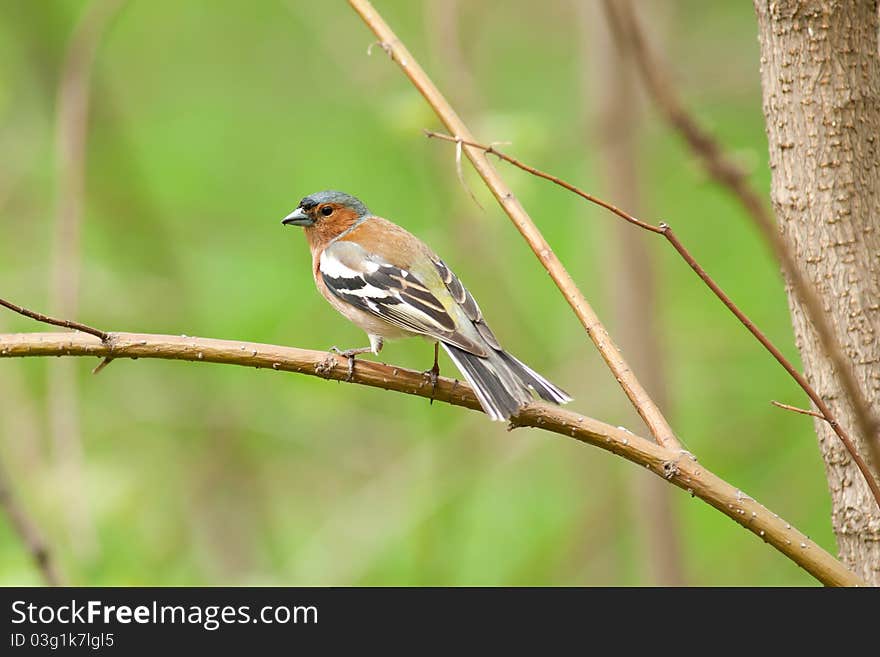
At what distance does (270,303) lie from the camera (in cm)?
819

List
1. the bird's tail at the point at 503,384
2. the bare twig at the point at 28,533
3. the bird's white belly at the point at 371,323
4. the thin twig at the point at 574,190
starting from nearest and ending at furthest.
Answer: the thin twig at the point at 574,190 → the bird's tail at the point at 503,384 → the bare twig at the point at 28,533 → the bird's white belly at the point at 371,323

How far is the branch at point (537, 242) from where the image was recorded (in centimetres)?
276

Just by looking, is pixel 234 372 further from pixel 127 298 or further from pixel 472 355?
pixel 472 355

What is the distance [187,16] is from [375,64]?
4360 mm

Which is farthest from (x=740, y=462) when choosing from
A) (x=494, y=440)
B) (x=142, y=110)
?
(x=142, y=110)

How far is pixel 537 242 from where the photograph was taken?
2.99 meters

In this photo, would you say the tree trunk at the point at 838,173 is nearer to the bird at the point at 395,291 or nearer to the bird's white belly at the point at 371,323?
the bird at the point at 395,291

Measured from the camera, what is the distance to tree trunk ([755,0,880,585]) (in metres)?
2.71

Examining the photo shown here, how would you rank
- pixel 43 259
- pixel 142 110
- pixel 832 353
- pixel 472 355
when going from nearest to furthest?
pixel 832 353
pixel 472 355
pixel 43 259
pixel 142 110

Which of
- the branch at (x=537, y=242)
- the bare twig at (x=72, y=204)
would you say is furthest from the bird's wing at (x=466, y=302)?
the bare twig at (x=72, y=204)

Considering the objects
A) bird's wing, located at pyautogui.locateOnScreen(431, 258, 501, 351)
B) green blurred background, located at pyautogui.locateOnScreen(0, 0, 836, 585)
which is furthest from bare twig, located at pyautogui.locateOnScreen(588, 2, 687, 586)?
bird's wing, located at pyautogui.locateOnScreen(431, 258, 501, 351)

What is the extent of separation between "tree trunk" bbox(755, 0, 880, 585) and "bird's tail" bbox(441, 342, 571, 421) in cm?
83

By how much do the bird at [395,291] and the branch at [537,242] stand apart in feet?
1.66

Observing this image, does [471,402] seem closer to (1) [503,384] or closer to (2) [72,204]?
(1) [503,384]
